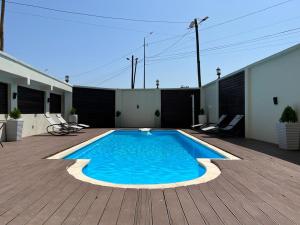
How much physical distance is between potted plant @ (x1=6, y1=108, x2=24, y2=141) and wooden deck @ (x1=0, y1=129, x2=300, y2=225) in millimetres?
4841

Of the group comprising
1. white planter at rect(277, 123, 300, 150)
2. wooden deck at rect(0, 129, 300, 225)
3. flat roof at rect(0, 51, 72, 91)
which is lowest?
wooden deck at rect(0, 129, 300, 225)

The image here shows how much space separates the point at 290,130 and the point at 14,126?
25.9 ft

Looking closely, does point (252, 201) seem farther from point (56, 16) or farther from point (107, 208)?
point (56, 16)

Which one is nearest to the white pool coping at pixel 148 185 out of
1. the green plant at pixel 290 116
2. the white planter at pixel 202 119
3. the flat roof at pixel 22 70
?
the green plant at pixel 290 116

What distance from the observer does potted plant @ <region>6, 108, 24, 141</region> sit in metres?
8.91

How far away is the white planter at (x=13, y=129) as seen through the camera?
29.2ft

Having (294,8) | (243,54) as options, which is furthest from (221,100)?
(294,8)

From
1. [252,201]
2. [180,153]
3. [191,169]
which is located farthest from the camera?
[180,153]

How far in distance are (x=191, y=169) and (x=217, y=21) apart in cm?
1544

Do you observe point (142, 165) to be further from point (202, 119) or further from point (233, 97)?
point (202, 119)

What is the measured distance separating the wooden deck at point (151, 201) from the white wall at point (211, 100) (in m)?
10.7

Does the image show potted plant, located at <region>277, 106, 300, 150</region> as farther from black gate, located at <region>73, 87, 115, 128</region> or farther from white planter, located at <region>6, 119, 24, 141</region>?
black gate, located at <region>73, 87, 115, 128</region>

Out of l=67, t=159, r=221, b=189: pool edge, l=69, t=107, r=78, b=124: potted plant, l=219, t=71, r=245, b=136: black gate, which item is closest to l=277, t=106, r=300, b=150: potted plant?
l=67, t=159, r=221, b=189: pool edge

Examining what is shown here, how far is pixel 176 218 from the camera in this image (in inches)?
101
